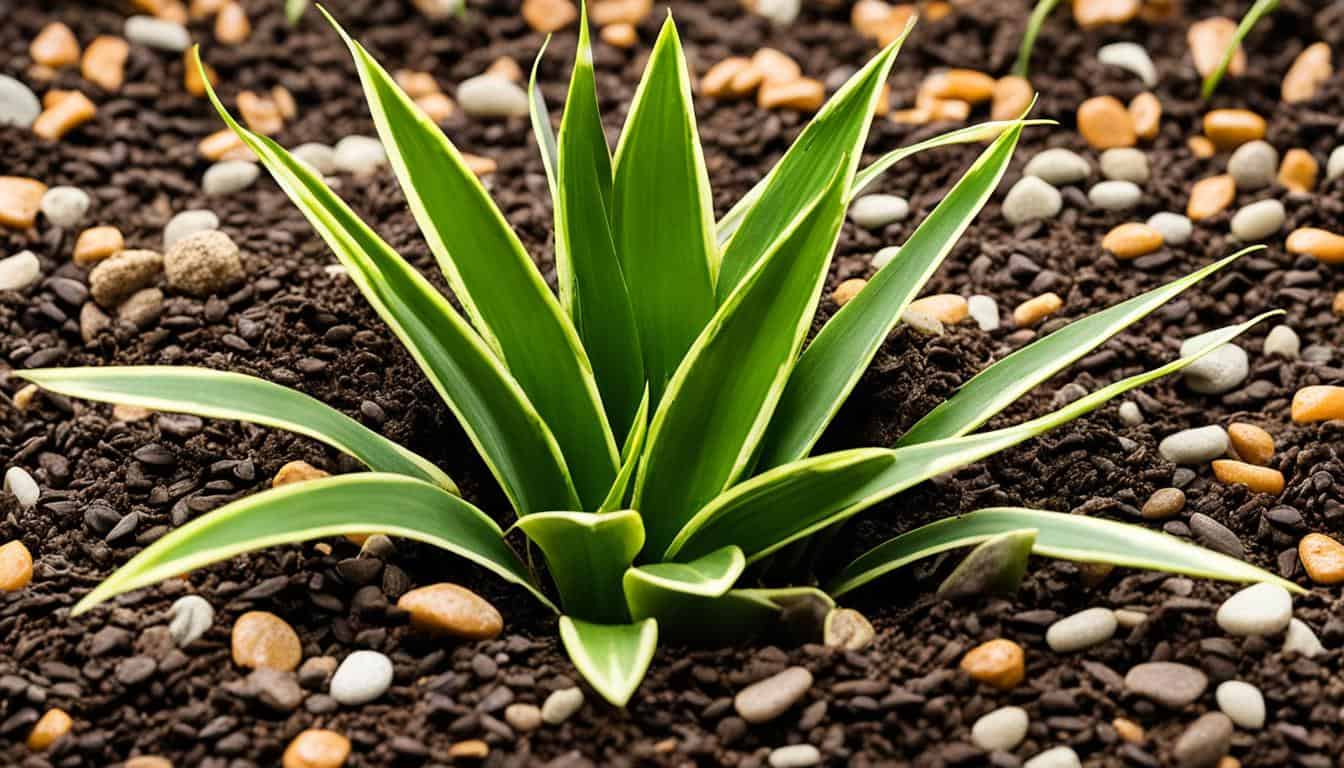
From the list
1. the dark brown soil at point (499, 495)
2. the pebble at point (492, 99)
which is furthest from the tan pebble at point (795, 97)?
the pebble at point (492, 99)

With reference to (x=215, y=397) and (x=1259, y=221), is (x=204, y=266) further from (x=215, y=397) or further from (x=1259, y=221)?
(x=1259, y=221)

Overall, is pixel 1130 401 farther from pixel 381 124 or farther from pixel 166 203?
pixel 166 203

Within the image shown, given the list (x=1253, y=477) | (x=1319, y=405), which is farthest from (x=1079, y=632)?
(x=1319, y=405)

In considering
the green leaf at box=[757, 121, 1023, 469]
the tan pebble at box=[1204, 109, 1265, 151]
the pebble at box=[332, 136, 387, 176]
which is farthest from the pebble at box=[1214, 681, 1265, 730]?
the pebble at box=[332, 136, 387, 176]

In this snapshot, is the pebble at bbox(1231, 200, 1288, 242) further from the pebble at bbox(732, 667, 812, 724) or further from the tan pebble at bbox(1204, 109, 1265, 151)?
the pebble at bbox(732, 667, 812, 724)

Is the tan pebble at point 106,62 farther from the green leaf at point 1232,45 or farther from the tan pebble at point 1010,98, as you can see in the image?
the green leaf at point 1232,45

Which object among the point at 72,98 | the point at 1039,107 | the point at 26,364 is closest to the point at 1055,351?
the point at 1039,107

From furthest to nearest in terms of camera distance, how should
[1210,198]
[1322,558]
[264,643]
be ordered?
[1210,198] → [1322,558] → [264,643]

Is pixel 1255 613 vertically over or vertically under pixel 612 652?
under
